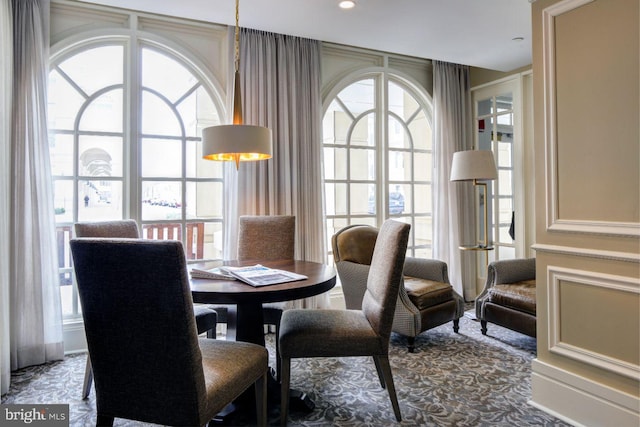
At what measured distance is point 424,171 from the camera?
15.4ft

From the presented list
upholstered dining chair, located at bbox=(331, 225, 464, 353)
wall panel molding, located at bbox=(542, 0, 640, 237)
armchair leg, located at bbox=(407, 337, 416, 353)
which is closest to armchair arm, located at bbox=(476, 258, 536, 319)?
upholstered dining chair, located at bbox=(331, 225, 464, 353)

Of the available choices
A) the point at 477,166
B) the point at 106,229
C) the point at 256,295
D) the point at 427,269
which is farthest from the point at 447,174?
the point at 106,229

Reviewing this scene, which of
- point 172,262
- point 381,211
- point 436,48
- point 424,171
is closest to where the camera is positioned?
point 172,262

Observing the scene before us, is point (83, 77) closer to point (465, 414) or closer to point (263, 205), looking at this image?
point (263, 205)

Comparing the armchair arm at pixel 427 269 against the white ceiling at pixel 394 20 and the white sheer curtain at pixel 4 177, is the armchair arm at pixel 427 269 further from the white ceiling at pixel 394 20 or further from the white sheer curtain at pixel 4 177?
Answer: the white sheer curtain at pixel 4 177

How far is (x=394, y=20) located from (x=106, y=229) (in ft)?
8.50

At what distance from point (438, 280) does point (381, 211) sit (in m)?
1.09

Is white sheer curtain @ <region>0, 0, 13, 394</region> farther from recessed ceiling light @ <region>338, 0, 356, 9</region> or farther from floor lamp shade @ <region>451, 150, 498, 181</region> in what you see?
floor lamp shade @ <region>451, 150, 498, 181</region>

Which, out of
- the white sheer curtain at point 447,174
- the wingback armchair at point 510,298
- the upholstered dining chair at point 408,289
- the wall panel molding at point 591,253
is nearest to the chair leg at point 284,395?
the upholstered dining chair at point 408,289

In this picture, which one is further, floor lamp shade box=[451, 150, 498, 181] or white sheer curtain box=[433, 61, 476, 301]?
white sheer curtain box=[433, 61, 476, 301]

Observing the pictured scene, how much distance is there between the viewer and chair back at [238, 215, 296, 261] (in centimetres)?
311

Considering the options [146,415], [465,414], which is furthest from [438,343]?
[146,415]

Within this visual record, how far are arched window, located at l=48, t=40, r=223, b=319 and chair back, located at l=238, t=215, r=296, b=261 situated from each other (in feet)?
1.95

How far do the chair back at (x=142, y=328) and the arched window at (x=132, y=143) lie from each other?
80.1 inches
